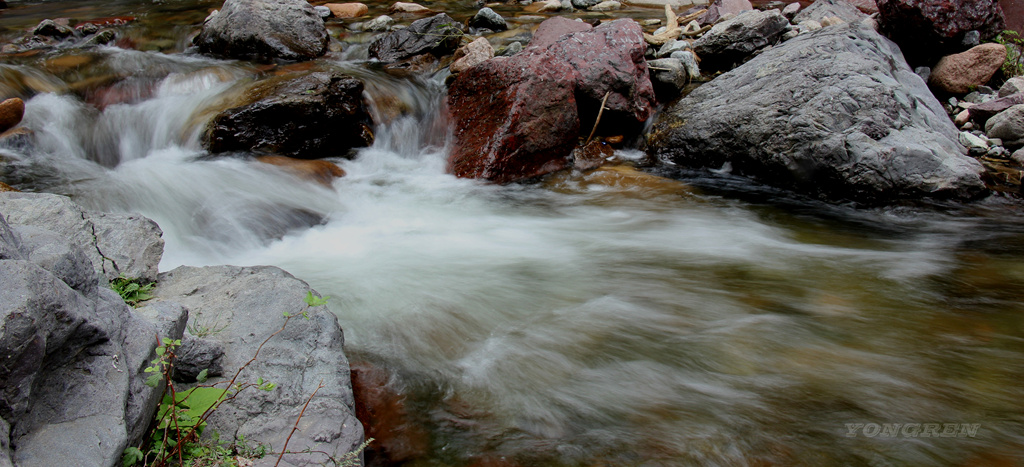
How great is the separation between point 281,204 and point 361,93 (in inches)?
90.1

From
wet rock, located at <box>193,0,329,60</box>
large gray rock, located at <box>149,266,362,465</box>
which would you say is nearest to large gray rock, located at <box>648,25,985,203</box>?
large gray rock, located at <box>149,266,362,465</box>

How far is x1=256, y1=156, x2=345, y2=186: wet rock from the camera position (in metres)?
6.19

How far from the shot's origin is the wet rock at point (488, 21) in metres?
10.6

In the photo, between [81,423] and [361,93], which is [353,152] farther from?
[81,423]

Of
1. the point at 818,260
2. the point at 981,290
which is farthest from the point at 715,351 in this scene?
the point at 981,290

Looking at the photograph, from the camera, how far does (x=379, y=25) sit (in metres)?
10.8

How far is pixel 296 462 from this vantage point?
209 cm

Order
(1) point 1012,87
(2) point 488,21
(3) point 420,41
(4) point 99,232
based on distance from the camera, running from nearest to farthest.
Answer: (4) point 99,232
(1) point 1012,87
(3) point 420,41
(2) point 488,21

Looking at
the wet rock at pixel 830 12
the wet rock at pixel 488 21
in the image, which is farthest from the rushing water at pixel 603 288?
the wet rock at pixel 830 12

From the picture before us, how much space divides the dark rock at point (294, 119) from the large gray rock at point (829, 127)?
392 centimetres

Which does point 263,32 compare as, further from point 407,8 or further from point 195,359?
point 195,359

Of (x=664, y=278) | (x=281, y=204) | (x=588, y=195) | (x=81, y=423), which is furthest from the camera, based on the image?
(x=588, y=195)

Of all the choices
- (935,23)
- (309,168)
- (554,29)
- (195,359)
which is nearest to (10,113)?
(309,168)

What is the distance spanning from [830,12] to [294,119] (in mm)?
8615
